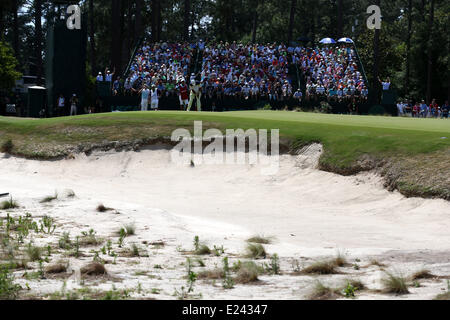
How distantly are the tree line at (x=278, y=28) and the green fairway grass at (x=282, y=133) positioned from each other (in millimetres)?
30308

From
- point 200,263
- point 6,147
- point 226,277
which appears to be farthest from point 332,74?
point 226,277

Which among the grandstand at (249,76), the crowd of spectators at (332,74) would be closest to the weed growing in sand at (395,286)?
the grandstand at (249,76)

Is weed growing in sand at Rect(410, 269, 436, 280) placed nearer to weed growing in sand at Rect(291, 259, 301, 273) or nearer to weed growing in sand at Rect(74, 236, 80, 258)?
weed growing in sand at Rect(291, 259, 301, 273)

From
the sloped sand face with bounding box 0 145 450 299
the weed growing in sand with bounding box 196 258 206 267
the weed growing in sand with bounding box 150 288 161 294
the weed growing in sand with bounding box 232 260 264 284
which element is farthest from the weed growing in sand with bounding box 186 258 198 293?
the weed growing in sand with bounding box 232 260 264 284

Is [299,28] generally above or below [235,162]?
above

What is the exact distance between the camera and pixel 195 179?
66.1 feet

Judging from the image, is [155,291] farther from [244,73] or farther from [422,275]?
[244,73]

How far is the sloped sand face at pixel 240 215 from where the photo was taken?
29.3ft

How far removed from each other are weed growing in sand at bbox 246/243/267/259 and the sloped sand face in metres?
0.20

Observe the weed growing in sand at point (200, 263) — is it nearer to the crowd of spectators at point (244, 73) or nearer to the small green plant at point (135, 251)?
the small green plant at point (135, 251)

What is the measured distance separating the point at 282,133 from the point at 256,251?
10.9 m

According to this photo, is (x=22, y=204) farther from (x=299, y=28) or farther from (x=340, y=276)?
(x=299, y=28)
